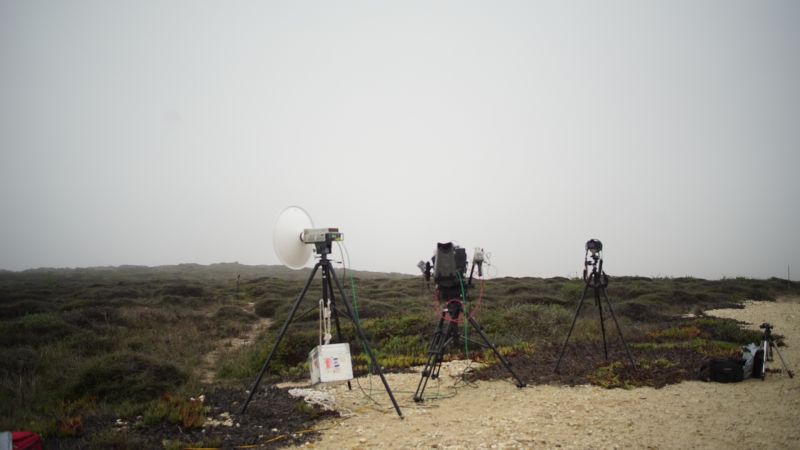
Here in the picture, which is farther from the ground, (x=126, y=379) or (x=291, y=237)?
(x=291, y=237)

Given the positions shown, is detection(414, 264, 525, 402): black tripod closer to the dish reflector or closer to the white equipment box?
the white equipment box

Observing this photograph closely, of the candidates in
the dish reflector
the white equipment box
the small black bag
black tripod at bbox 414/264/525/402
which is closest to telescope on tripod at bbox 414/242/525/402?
black tripod at bbox 414/264/525/402

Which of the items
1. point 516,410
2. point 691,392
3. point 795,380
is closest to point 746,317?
point 795,380

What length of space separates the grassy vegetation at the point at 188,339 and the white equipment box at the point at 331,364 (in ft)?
2.75

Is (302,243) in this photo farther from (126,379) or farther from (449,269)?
(126,379)

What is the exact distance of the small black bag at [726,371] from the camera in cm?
823

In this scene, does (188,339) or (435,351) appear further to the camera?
(188,339)

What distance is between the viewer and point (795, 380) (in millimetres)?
8180

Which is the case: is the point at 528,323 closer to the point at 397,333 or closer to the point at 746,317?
the point at 397,333

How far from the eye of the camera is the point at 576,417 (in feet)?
22.3

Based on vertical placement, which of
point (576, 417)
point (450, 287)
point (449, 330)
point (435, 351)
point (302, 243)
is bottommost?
point (576, 417)

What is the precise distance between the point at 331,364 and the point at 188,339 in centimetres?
1044

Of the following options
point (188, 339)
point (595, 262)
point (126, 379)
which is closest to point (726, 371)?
point (595, 262)

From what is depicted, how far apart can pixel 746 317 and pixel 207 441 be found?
18977mm
